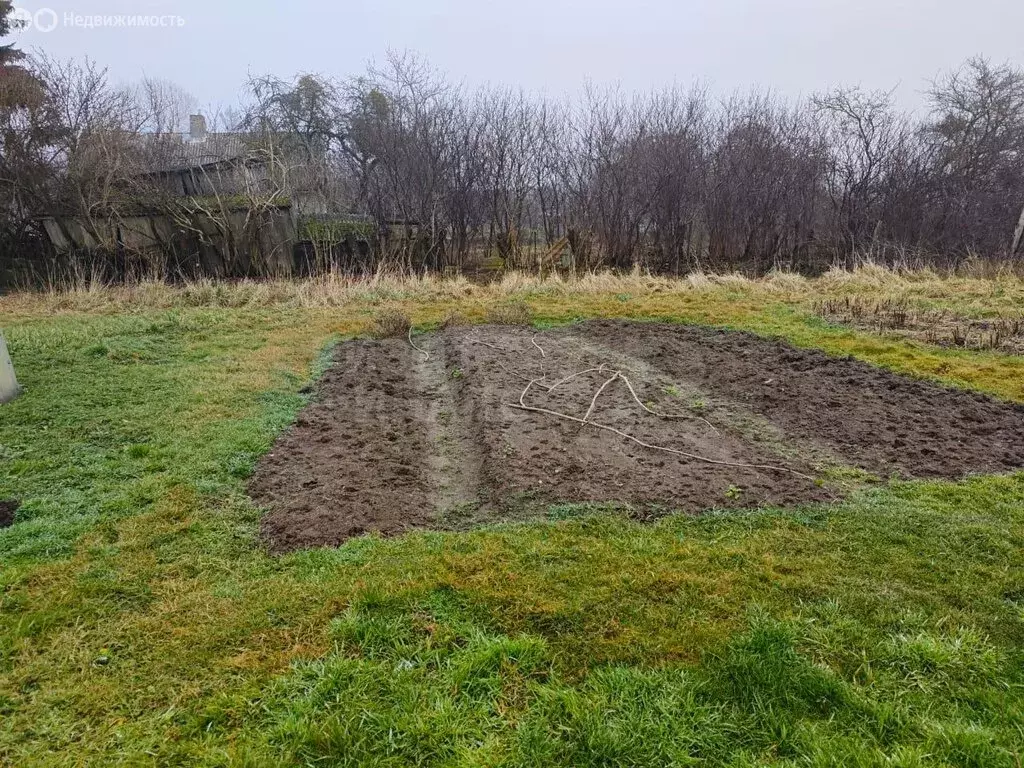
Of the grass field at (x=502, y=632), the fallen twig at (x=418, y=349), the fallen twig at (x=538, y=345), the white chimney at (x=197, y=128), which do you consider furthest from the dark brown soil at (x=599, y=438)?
the white chimney at (x=197, y=128)

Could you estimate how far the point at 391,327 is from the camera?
9.47 meters

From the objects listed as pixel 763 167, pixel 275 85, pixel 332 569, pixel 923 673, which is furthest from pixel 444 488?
pixel 275 85

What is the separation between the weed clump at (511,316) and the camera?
1011 cm

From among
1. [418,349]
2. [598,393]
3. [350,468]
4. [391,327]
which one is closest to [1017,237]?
[598,393]

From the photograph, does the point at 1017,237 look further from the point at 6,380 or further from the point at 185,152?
the point at 185,152

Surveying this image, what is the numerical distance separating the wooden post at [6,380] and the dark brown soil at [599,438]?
2945 mm

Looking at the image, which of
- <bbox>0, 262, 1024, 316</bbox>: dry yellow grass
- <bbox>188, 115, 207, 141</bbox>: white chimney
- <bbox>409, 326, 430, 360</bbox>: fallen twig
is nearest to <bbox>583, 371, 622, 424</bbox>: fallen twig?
<bbox>409, 326, 430, 360</bbox>: fallen twig

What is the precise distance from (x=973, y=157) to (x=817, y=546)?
2079 centimetres

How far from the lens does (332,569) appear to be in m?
3.15

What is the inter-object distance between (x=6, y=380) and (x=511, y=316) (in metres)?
6.70

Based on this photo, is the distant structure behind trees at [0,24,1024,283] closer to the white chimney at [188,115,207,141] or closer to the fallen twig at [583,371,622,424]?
the white chimney at [188,115,207,141]

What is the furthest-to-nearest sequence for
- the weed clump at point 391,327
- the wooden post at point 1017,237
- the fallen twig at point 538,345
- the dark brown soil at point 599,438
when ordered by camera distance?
the wooden post at point 1017,237 < the weed clump at point 391,327 < the fallen twig at point 538,345 < the dark brown soil at point 599,438

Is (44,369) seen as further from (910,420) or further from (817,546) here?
(910,420)

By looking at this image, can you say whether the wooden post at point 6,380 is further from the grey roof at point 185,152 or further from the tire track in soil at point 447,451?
the grey roof at point 185,152
